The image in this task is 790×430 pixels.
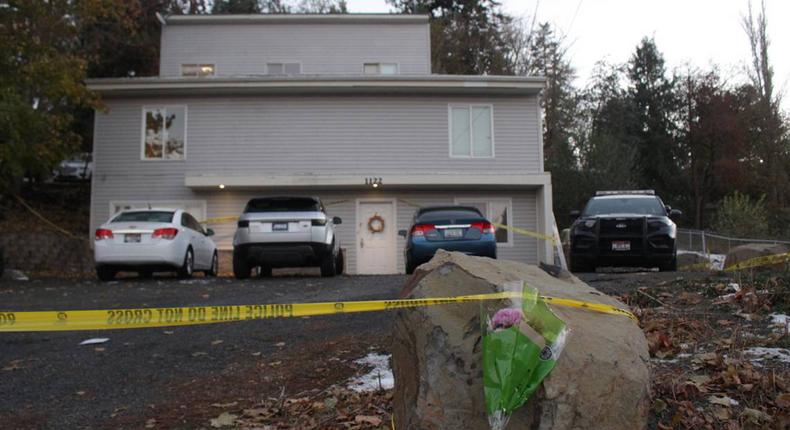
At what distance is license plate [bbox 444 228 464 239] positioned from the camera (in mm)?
11770

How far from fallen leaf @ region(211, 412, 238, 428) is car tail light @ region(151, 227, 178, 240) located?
945cm

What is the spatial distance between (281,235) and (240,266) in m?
1.18

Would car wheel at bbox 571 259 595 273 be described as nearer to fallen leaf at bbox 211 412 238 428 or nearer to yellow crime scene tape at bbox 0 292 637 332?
yellow crime scene tape at bbox 0 292 637 332

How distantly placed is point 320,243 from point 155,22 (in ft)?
63.3

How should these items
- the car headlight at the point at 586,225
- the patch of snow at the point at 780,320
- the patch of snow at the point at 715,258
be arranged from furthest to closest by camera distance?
the patch of snow at the point at 715,258
the car headlight at the point at 586,225
the patch of snow at the point at 780,320

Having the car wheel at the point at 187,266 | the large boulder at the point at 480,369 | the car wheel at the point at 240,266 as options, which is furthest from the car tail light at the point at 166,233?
the large boulder at the point at 480,369

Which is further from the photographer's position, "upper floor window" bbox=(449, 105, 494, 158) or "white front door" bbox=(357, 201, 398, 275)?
"upper floor window" bbox=(449, 105, 494, 158)

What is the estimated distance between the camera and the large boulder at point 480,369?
3107 mm

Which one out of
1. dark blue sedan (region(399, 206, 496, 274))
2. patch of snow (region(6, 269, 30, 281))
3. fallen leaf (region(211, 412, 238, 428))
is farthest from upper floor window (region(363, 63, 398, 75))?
fallen leaf (region(211, 412, 238, 428))

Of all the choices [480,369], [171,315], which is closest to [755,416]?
[480,369]

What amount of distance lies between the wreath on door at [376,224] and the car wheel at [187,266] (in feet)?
20.6

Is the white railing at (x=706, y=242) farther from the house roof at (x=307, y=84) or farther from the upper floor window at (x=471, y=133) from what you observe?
the upper floor window at (x=471, y=133)

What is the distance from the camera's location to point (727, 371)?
14.3 ft

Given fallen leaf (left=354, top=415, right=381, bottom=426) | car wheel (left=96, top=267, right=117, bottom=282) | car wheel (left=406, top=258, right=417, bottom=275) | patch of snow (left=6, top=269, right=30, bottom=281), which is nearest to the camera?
fallen leaf (left=354, top=415, right=381, bottom=426)
